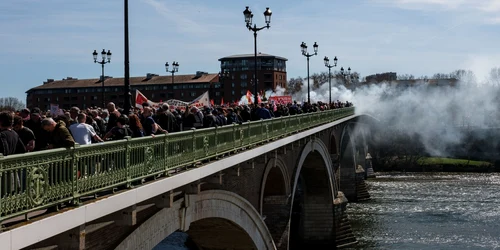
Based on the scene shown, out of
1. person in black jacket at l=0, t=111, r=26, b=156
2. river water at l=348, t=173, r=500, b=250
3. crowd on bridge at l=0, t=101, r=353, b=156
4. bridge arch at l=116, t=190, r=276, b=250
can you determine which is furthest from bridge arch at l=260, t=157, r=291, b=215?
person in black jacket at l=0, t=111, r=26, b=156

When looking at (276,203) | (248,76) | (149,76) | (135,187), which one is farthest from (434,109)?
(135,187)

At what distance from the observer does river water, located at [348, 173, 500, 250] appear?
1629 inches

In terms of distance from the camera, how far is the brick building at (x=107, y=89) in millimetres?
115438

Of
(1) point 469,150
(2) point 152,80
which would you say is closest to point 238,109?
(1) point 469,150

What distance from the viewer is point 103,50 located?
31.3 metres

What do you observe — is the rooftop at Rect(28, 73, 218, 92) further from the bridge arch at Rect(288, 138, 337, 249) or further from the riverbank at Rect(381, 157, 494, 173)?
the bridge arch at Rect(288, 138, 337, 249)

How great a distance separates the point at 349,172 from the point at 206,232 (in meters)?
47.7

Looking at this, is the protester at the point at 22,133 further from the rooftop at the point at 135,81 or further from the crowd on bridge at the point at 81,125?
the rooftop at the point at 135,81

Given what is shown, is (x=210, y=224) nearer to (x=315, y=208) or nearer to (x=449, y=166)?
(x=315, y=208)

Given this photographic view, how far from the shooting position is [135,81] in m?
122

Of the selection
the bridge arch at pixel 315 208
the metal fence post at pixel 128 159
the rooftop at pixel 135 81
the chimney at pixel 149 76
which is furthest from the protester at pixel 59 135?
the chimney at pixel 149 76

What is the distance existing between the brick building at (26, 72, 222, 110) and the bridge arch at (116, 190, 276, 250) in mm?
91536

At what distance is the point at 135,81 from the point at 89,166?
378 feet

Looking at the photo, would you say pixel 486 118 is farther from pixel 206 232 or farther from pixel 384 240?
pixel 206 232
